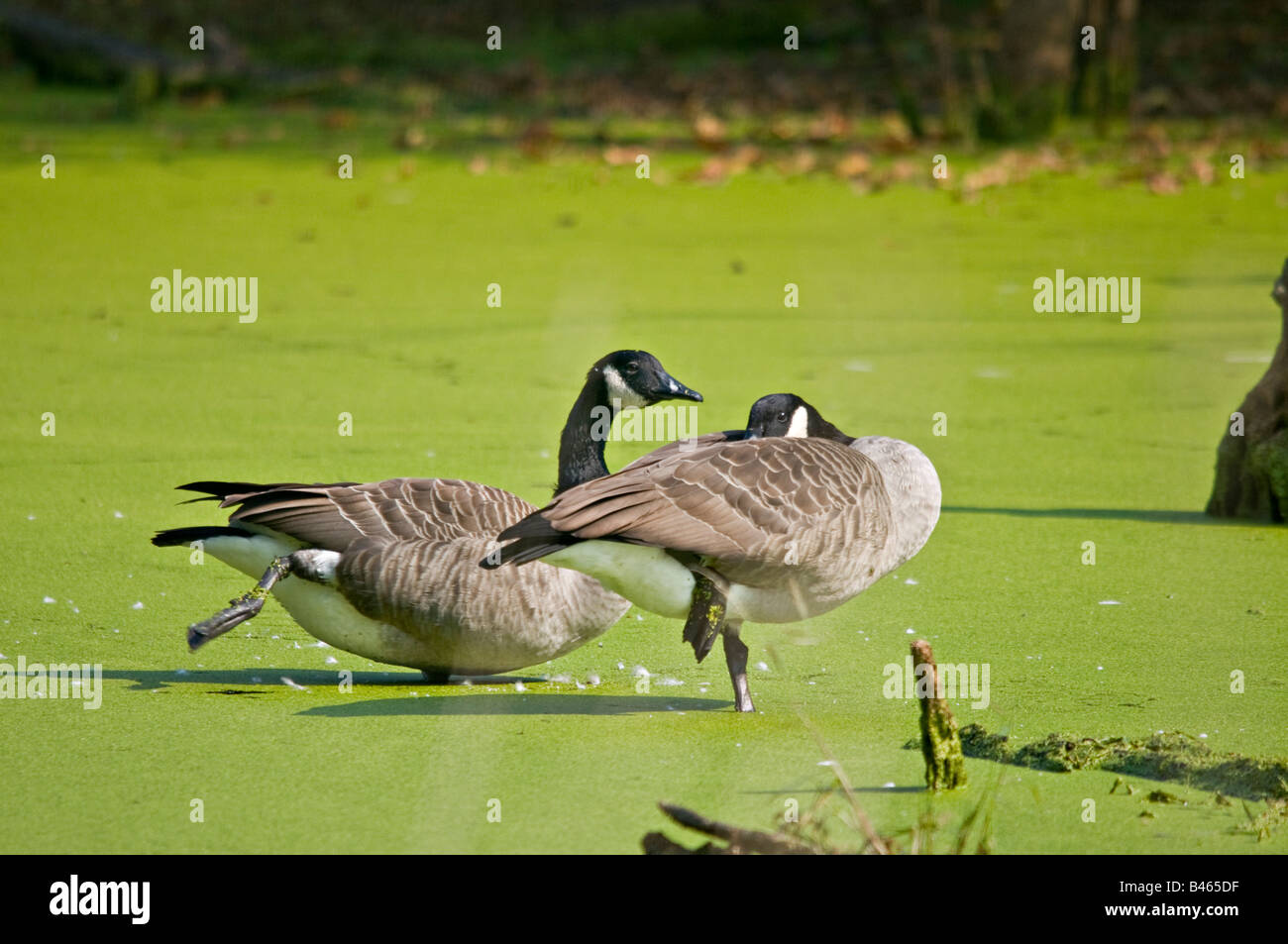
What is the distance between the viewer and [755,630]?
4508 millimetres

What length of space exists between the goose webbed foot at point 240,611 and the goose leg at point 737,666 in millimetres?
929

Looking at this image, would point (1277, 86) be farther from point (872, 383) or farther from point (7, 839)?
point (7, 839)

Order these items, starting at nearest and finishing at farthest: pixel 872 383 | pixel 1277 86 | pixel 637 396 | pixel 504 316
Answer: pixel 637 396
pixel 872 383
pixel 504 316
pixel 1277 86

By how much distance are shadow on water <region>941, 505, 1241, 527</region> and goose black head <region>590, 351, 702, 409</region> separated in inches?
59.1

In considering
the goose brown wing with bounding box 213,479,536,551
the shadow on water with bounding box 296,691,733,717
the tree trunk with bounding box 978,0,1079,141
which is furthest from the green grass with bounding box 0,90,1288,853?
the tree trunk with bounding box 978,0,1079,141

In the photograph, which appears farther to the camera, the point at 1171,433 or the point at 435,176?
the point at 435,176

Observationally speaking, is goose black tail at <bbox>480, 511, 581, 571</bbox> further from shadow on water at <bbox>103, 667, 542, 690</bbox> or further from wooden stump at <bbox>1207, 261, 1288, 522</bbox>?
wooden stump at <bbox>1207, 261, 1288, 522</bbox>

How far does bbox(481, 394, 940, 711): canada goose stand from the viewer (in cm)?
353

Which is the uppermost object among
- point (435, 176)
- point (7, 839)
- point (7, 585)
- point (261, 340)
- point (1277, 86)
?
point (1277, 86)

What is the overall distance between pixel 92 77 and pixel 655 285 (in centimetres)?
1138

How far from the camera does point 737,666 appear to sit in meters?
3.76

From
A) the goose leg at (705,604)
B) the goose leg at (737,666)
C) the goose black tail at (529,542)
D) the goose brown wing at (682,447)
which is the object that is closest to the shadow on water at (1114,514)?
the goose brown wing at (682,447)

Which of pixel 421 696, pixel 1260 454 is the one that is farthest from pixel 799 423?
pixel 1260 454

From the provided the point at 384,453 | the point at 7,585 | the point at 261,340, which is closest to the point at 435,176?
the point at 261,340
